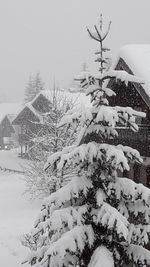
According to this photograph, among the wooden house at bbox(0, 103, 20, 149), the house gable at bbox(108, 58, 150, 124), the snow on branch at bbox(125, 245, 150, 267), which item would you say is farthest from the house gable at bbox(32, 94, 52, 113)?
the snow on branch at bbox(125, 245, 150, 267)

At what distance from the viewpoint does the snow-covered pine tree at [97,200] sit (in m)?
8.20

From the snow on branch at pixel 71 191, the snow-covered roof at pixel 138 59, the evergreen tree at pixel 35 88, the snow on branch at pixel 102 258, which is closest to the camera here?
the snow on branch at pixel 102 258

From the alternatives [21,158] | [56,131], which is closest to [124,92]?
[56,131]

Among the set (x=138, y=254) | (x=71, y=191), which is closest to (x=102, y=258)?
(x=138, y=254)

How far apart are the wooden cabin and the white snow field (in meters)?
6.21

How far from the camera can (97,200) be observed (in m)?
8.34

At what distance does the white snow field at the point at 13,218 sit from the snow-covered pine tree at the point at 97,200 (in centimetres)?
808

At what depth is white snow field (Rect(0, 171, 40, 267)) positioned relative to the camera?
56.6ft

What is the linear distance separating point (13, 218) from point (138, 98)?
1242 centimetres

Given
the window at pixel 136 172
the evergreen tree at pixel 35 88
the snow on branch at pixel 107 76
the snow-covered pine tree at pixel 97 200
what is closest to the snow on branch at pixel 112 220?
the snow-covered pine tree at pixel 97 200

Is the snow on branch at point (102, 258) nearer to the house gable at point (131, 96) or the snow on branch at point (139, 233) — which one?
the snow on branch at point (139, 233)

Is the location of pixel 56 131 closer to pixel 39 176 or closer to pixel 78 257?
pixel 39 176

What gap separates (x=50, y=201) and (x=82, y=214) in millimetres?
785

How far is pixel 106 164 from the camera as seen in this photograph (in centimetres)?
887
